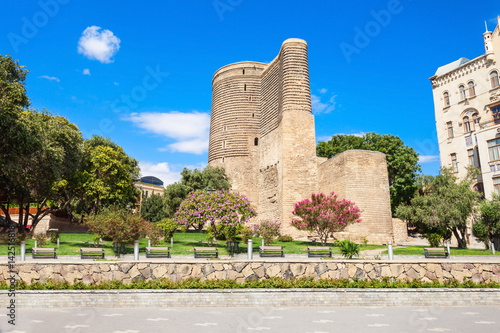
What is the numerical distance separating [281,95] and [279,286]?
80.0ft

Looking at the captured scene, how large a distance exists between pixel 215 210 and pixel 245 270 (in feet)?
26.4

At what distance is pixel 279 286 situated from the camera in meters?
9.30

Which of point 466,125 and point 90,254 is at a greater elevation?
point 466,125

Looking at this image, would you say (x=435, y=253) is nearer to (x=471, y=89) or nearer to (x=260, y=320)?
(x=260, y=320)

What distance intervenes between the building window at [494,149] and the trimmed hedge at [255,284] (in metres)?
17.2

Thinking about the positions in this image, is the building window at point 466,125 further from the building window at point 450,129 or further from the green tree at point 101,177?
the green tree at point 101,177

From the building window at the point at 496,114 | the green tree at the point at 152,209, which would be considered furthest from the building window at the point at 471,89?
the green tree at the point at 152,209

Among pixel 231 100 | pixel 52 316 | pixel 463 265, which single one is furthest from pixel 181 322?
pixel 231 100

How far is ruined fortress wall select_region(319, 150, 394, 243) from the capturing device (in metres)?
25.4

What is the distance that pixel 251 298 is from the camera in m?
8.91

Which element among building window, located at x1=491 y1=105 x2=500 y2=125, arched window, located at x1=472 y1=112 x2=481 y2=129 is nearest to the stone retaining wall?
building window, located at x1=491 y1=105 x2=500 y2=125

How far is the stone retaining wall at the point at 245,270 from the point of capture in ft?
30.4

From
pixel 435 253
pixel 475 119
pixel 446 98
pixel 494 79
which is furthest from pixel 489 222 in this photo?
pixel 446 98

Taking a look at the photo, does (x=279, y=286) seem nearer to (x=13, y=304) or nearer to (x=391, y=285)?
(x=391, y=285)
